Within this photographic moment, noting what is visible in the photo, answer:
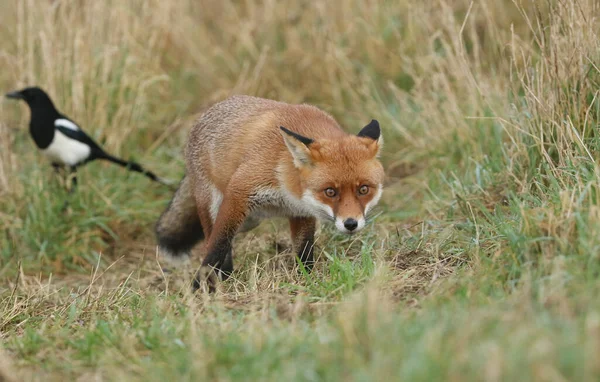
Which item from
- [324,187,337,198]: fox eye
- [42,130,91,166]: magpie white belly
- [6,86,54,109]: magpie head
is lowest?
[324,187,337,198]: fox eye

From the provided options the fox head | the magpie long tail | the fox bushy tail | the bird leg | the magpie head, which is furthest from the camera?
the magpie long tail

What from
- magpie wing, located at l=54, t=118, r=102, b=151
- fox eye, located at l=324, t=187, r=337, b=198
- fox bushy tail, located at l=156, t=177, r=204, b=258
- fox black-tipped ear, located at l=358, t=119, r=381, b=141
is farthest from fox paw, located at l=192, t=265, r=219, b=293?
magpie wing, located at l=54, t=118, r=102, b=151

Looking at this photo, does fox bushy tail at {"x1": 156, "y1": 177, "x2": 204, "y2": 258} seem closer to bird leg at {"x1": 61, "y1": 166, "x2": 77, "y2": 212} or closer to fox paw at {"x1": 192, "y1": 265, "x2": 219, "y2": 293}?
fox paw at {"x1": 192, "y1": 265, "x2": 219, "y2": 293}

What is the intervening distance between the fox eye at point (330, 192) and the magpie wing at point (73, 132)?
10.9 feet

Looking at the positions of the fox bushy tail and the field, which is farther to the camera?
the fox bushy tail

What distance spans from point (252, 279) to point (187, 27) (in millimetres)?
5291

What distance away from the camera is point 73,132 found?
7.32 meters

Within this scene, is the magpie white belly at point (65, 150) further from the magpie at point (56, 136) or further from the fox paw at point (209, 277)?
the fox paw at point (209, 277)

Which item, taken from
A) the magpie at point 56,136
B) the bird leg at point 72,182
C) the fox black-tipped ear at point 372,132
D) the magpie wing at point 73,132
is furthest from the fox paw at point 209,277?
the magpie wing at point 73,132

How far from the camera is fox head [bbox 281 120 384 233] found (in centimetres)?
478

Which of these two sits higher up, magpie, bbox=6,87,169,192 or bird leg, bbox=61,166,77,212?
magpie, bbox=6,87,169,192

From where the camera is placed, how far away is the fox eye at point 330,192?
4.82 m

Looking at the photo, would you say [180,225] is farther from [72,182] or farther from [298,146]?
[298,146]

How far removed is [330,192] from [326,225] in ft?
4.05
